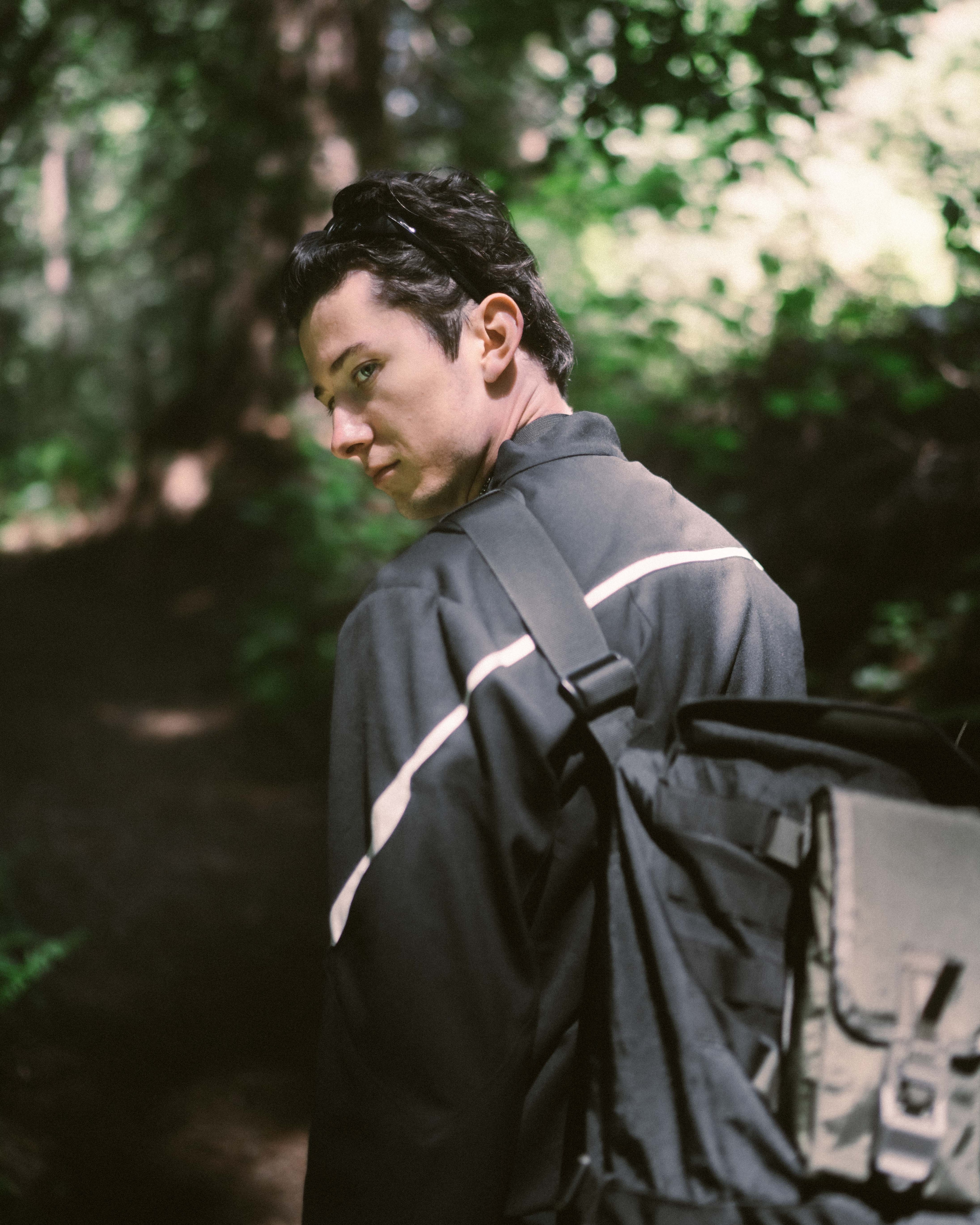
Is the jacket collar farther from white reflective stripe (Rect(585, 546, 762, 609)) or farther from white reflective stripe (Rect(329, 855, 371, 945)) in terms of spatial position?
white reflective stripe (Rect(329, 855, 371, 945))

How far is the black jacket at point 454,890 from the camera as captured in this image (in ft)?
3.98

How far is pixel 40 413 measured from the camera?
15.9m

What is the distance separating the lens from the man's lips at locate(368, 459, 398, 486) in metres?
1.71

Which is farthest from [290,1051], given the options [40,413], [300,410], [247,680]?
[40,413]

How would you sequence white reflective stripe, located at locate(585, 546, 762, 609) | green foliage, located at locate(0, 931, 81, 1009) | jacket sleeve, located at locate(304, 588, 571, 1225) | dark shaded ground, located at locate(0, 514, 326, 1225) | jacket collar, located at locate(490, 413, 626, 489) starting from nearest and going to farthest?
jacket sleeve, located at locate(304, 588, 571, 1225) → white reflective stripe, located at locate(585, 546, 762, 609) → jacket collar, located at locate(490, 413, 626, 489) → dark shaded ground, located at locate(0, 514, 326, 1225) → green foliage, located at locate(0, 931, 81, 1009)

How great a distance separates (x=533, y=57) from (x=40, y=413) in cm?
1014

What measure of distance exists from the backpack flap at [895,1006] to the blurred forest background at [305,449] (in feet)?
8.21

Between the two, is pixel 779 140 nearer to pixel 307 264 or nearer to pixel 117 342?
pixel 307 264

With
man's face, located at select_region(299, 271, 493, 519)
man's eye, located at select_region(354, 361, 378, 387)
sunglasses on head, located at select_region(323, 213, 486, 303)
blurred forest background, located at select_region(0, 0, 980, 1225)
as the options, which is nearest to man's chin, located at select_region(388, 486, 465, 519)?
man's face, located at select_region(299, 271, 493, 519)

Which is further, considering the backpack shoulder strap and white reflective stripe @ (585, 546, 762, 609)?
white reflective stripe @ (585, 546, 762, 609)

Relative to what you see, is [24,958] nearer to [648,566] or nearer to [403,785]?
[403,785]

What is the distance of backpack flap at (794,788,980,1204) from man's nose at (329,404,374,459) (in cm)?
104

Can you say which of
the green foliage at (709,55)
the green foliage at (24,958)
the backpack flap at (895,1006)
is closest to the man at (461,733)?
the backpack flap at (895,1006)

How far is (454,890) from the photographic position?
1215 millimetres
